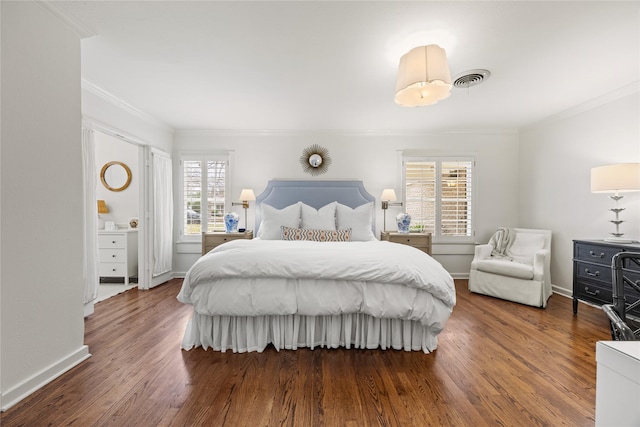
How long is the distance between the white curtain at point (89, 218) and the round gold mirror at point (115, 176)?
6.23 feet

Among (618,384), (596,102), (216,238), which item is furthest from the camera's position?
(216,238)

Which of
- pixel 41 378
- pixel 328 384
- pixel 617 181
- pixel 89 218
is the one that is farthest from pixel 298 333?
pixel 617 181

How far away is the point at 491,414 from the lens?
1585 mm

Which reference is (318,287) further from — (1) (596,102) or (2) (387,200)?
(1) (596,102)

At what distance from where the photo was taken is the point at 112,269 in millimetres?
4344

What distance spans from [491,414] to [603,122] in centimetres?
368

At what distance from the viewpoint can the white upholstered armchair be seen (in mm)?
3426

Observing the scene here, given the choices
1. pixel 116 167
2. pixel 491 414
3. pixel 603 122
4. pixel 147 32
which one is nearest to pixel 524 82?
pixel 603 122

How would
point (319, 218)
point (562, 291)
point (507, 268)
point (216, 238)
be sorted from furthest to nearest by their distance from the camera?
point (216, 238) → point (319, 218) → point (562, 291) → point (507, 268)

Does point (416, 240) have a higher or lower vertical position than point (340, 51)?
lower

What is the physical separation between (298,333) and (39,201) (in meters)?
1.99

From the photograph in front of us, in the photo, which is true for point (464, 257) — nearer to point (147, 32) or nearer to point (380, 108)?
point (380, 108)

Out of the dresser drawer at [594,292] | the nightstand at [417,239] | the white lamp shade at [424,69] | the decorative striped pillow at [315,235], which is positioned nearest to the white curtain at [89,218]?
the decorative striped pillow at [315,235]

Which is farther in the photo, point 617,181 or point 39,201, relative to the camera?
point 617,181
